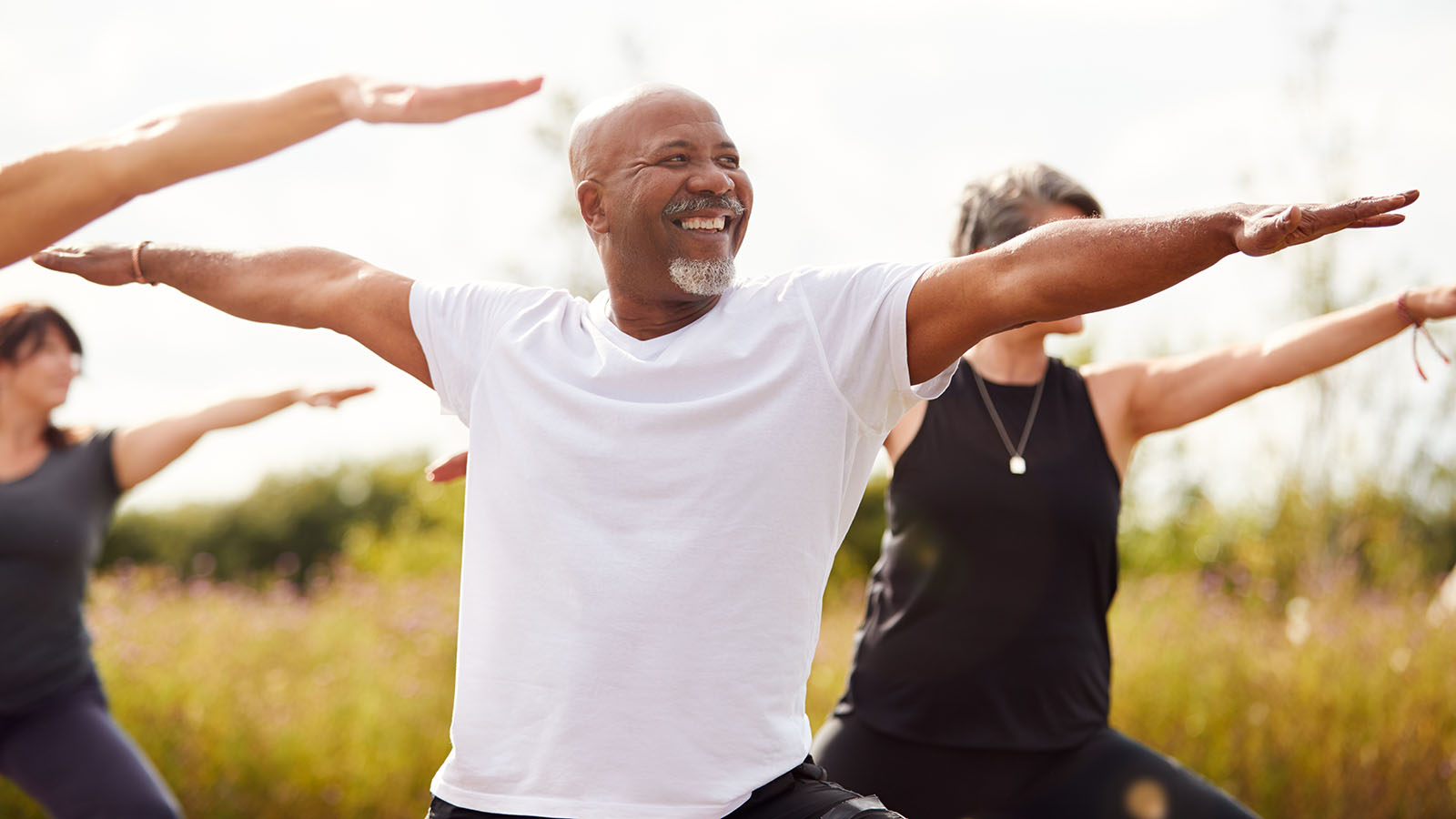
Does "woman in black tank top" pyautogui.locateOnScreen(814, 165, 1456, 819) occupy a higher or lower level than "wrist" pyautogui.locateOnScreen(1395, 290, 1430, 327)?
lower

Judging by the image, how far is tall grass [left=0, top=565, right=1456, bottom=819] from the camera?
5.82 m

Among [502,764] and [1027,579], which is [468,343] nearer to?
[502,764]

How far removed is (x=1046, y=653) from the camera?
10.7 feet

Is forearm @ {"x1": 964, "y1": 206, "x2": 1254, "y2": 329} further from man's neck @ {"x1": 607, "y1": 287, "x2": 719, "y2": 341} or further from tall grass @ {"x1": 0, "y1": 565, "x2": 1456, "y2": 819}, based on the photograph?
tall grass @ {"x1": 0, "y1": 565, "x2": 1456, "y2": 819}

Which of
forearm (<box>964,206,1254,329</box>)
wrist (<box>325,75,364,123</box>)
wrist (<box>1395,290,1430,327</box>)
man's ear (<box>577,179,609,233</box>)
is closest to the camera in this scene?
forearm (<box>964,206,1254,329</box>)

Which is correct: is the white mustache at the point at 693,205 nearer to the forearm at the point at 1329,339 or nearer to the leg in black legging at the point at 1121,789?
the forearm at the point at 1329,339

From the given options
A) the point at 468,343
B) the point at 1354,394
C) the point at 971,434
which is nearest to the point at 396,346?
the point at 468,343

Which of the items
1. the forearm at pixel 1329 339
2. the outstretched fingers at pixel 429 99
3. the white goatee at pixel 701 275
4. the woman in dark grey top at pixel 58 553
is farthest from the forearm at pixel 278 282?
the forearm at pixel 1329 339

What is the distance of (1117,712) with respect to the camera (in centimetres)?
609

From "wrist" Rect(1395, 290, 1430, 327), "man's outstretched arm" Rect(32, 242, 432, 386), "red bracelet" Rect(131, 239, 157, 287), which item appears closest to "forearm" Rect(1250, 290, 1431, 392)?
"wrist" Rect(1395, 290, 1430, 327)

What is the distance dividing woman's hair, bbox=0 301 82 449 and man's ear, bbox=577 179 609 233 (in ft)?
9.07

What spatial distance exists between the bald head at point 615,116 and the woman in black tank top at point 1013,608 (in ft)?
3.91

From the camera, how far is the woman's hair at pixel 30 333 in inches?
176

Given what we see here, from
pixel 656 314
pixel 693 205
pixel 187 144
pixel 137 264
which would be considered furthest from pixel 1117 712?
pixel 187 144
